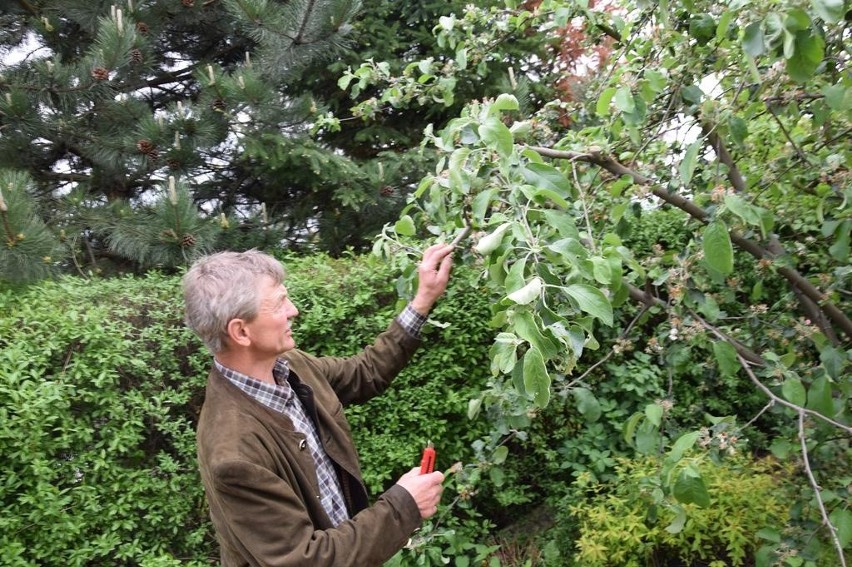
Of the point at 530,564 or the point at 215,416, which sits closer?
the point at 215,416

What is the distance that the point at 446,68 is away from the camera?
2.69 m

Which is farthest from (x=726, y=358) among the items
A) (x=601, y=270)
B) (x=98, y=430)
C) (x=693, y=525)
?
(x=98, y=430)

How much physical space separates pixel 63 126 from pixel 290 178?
59.4 inches

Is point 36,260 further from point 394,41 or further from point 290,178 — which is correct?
point 394,41

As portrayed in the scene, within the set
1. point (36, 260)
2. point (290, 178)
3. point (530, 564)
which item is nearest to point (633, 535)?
point (530, 564)

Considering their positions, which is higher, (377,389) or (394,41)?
(394,41)

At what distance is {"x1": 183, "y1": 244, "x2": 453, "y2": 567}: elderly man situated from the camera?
4.99ft

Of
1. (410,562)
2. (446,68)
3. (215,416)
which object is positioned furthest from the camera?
(410,562)

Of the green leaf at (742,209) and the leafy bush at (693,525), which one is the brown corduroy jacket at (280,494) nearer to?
the green leaf at (742,209)

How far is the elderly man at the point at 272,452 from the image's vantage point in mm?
1521

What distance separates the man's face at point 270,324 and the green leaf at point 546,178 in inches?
29.2

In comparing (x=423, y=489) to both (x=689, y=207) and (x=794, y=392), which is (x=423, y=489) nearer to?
(x=794, y=392)

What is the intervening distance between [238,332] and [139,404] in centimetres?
131

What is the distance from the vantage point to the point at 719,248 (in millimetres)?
1604
